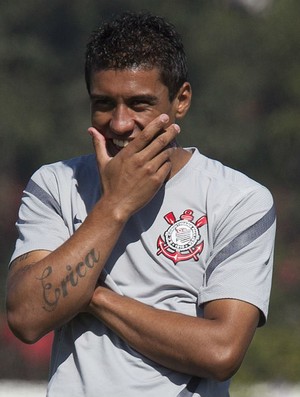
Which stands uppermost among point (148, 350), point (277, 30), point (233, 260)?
point (277, 30)

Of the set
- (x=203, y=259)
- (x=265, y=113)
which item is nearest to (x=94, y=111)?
(x=203, y=259)

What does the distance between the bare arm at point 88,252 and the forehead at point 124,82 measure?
0.14 m

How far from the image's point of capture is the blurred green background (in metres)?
7.32

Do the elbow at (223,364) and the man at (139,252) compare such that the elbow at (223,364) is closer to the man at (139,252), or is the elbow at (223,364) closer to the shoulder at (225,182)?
the man at (139,252)

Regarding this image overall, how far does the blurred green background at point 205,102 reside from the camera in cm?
732

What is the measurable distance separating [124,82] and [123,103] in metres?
0.07

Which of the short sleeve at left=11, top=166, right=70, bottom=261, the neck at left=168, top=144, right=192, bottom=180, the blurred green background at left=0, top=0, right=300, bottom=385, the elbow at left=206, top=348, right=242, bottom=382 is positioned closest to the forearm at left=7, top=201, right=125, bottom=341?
the short sleeve at left=11, top=166, right=70, bottom=261

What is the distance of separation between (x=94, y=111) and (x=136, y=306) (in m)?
0.68

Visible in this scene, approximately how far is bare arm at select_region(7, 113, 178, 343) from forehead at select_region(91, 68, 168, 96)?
0.44ft

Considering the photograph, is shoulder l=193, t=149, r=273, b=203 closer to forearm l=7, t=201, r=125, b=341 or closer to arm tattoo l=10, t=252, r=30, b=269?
forearm l=7, t=201, r=125, b=341

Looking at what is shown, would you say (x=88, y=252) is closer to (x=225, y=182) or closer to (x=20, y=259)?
(x=20, y=259)

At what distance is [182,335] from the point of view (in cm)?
337

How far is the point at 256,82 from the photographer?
745cm

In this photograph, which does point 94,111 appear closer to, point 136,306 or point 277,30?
point 136,306
